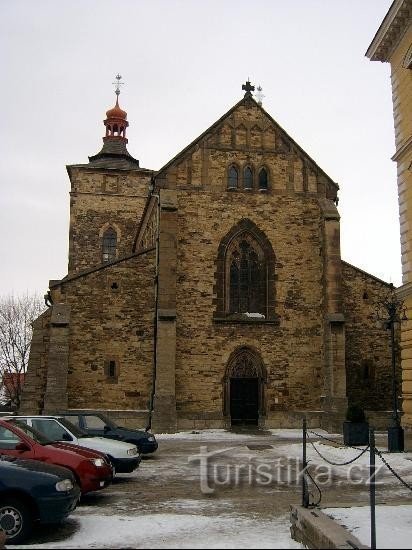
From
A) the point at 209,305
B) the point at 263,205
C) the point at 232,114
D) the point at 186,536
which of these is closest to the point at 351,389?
the point at 209,305

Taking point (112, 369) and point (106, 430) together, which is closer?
point (106, 430)

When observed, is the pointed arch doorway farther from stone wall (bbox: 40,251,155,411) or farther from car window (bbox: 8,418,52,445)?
car window (bbox: 8,418,52,445)

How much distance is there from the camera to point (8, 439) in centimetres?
970

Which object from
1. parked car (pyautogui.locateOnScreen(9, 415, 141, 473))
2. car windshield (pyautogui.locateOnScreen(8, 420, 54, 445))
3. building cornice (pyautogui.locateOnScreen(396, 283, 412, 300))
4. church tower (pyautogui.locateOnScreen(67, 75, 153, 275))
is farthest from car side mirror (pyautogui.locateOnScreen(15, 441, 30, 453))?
church tower (pyautogui.locateOnScreen(67, 75, 153, 275))

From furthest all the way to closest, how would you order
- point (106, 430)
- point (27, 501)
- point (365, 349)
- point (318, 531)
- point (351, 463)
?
1. point (365, 349)
2. point (106, 430)
3. point (351, 463)
4. point (27, 501)
5. point (318, 531)

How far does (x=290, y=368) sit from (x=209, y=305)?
4453 mm

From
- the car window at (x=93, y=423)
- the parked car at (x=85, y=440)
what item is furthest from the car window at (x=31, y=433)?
the car window at (x=93, y=423)

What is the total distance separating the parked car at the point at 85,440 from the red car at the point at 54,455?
5.44 ft

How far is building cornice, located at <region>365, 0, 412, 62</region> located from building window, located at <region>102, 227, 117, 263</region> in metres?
24.4

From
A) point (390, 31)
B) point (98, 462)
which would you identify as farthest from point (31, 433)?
point (390, 31)

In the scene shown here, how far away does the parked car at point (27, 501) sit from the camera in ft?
25.2

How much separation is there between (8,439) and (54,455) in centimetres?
76

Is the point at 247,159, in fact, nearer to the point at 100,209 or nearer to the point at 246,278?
the point at 246,278

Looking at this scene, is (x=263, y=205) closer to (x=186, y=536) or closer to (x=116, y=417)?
Answer: (x=116, y=417)
